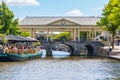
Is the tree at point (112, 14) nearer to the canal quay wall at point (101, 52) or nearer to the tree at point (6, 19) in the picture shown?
the canal quay wall at point (101, 52)

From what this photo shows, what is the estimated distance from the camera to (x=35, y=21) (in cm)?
12900

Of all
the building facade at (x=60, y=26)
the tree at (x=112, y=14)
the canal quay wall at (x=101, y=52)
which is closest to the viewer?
the tree at (x=112, y=14)

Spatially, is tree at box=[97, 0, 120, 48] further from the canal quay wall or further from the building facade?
the building facade

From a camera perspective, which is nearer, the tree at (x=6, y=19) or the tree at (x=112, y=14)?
the tree at (x=112, y=14)

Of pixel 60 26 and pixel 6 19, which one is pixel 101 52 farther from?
pixel 60 26

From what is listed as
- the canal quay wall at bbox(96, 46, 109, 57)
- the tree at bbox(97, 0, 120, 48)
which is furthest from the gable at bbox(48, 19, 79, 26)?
the tree at bbox(97, 0, 120, 48)

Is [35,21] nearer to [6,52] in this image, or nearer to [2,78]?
[6,52]

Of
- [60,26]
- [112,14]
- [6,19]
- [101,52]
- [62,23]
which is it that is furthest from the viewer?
[62,23]

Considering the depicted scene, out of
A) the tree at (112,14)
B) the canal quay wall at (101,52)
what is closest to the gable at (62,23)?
the canal quay wall at (101,52)

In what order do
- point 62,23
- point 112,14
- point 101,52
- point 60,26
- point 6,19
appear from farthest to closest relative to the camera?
point 62,23 → point 60,26 → point 6,19 → point 101,52 → point 112,14

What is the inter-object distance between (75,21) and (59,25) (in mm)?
7767

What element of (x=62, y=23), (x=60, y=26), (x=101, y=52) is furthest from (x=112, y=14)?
(x=62, y=23)

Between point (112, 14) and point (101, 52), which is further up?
point (112, 14)

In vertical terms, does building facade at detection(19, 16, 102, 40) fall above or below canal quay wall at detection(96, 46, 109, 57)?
above
